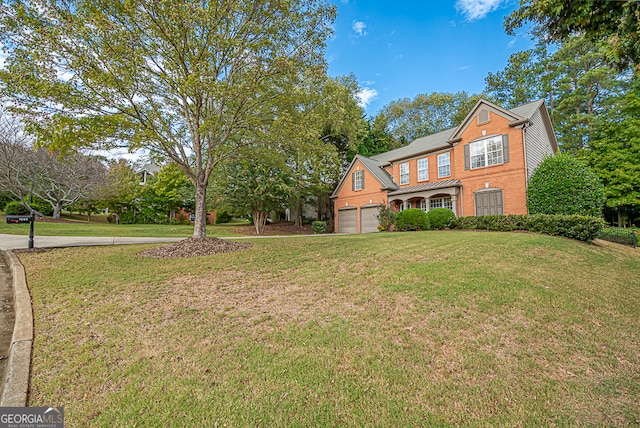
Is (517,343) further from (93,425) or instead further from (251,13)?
(251,13)

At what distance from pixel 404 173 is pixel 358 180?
3.47 metres

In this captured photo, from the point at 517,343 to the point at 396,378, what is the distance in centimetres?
181

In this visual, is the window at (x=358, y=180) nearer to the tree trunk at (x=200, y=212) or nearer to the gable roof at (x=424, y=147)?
the gable roof at (x=424, y=147)

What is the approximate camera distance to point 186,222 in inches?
1142

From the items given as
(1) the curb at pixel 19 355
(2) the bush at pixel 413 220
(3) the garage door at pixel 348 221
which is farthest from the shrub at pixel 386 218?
(1) the curb at pixel 19 355

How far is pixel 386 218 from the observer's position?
17.3 meters

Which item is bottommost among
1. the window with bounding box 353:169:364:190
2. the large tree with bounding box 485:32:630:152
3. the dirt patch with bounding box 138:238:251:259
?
the dirt patch with bounding box 138:238:251:259

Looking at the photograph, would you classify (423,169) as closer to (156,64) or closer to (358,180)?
(358,180)

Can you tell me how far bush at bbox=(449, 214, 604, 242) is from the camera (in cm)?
1005

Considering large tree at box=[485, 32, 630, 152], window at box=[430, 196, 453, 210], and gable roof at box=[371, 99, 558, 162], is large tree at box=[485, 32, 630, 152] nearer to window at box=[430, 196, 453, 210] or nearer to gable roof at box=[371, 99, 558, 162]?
gable roof at box=[371, 99, 558, 162]

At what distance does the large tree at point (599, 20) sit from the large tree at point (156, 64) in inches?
210

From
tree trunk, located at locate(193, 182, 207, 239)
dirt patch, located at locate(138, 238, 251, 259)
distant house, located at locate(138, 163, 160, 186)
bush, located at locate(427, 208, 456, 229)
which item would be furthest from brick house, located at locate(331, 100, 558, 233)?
distant house, located at locate(138, 163, 160, 186)

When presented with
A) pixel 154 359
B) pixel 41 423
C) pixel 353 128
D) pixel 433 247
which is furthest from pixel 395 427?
pixel 353 128

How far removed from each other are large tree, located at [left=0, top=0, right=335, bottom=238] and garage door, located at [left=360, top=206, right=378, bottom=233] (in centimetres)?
1251
